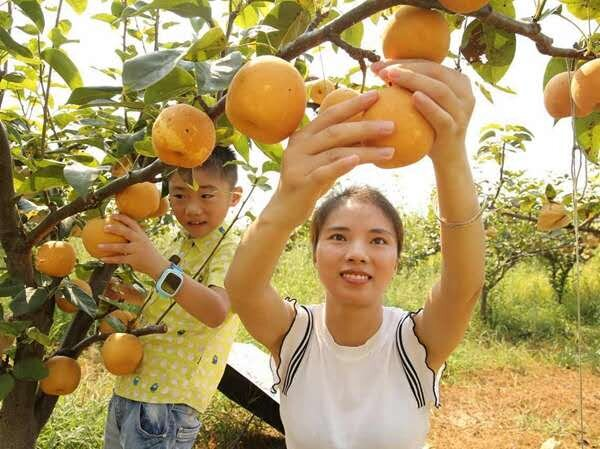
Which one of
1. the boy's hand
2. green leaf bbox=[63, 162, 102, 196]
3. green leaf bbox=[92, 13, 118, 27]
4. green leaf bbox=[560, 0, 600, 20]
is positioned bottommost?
the boy's hand

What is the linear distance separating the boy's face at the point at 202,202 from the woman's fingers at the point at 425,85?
3.81 ft

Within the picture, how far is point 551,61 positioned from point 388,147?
41cm

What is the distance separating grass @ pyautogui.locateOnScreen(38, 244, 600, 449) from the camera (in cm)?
316

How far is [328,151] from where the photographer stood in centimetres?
65

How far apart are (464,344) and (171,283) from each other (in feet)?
15.8

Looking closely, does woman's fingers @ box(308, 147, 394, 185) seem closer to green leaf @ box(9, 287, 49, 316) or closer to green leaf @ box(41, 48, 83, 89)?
green leaf @ box(41, 48, 83, 89)

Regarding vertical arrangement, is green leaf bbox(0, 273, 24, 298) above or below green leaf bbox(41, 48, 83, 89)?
below

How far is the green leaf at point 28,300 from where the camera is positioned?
3.86 feet

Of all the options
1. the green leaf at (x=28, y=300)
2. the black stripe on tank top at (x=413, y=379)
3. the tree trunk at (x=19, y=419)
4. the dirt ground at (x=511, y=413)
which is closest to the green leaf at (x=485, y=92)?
the black stripe on tank top at (x=413, y=379)

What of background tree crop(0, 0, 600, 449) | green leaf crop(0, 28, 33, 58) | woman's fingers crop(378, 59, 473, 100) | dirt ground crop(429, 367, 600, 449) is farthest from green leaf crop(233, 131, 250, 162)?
dirt ground crop(429, 367, 600, 449)

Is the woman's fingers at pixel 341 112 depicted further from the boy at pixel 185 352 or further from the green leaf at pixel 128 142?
the boy at pixel 185 352

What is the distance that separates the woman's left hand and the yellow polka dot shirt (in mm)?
1097

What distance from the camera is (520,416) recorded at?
158 inches

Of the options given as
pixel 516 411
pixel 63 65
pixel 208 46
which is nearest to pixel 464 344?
pixel 516 411
